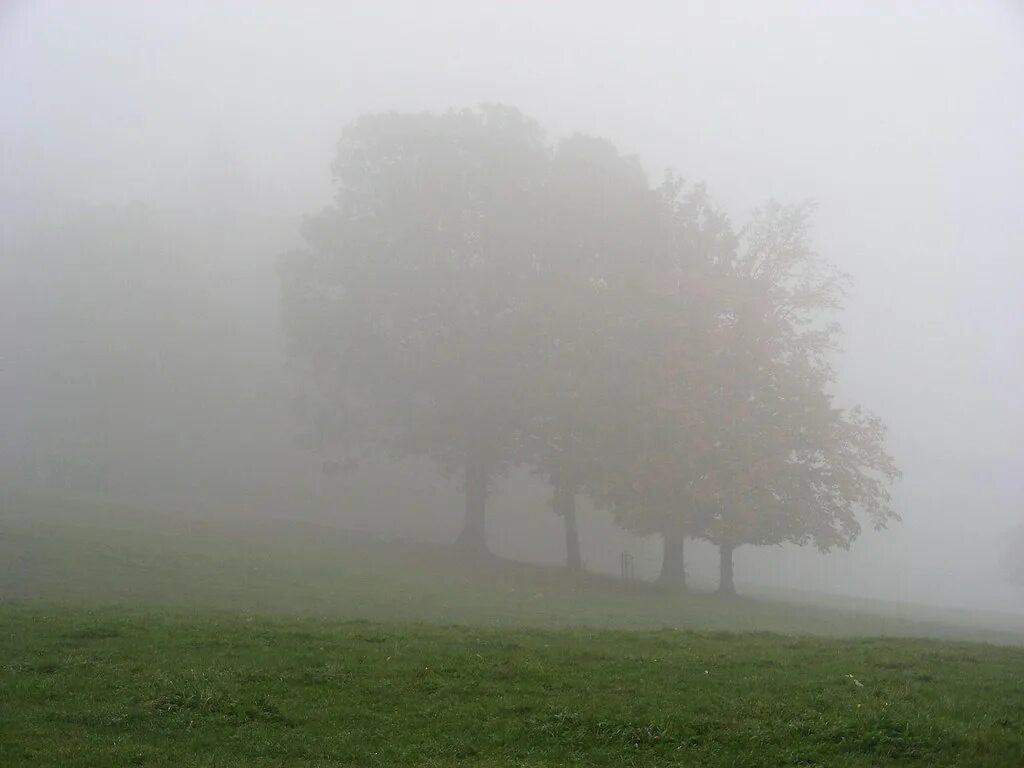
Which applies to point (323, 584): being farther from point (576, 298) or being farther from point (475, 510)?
point (576, 298)

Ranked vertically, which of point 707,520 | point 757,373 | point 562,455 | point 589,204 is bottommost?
point 707,520

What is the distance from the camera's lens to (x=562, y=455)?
130 ft

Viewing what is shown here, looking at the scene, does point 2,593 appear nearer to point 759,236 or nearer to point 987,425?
point 759,236

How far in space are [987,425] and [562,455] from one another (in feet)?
606

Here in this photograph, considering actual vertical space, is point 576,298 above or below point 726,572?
above

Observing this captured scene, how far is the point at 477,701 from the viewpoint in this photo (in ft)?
42.1

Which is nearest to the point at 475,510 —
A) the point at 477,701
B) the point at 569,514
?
the point at 569,514

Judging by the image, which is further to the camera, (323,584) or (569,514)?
(569,514)

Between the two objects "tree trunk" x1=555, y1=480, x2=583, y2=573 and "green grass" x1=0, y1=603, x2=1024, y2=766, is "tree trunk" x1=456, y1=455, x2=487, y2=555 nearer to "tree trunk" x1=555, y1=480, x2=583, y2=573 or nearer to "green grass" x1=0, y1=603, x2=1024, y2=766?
"tree trunk" x1=555, y1=480, x2=583, y2=573

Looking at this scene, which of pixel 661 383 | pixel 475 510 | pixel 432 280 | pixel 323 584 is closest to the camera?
pixel 323 584

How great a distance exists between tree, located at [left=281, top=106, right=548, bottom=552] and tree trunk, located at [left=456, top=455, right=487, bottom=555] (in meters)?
0.06

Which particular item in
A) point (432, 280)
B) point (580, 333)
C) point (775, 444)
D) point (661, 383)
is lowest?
point (775, 444)

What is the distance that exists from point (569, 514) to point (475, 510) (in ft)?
16.2

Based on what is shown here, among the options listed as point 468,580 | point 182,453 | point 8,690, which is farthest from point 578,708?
point 182,453
